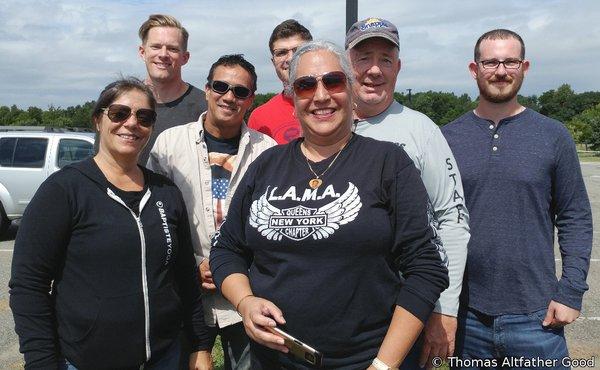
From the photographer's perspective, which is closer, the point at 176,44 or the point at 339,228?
A: the point at 339,228

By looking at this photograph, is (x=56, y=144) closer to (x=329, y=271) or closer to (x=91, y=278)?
(x=91, y=278)

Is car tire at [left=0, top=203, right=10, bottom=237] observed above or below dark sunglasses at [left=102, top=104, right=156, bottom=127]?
below

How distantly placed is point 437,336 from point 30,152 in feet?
31.8

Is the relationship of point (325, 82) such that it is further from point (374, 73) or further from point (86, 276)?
point (86, 276)

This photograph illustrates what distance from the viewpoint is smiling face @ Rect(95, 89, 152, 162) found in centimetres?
231

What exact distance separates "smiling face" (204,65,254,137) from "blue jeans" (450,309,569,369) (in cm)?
151

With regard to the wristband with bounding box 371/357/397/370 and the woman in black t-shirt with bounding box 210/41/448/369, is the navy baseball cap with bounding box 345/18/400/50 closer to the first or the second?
the woman in black t-shirt with bounding box 210/41/448/369

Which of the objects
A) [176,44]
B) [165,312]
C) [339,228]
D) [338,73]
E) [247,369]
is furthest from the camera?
[176,44]

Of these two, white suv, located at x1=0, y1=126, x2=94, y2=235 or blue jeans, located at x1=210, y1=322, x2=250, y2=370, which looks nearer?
blue jeans, located at x1=210, y1=322, x2=250, y2=370

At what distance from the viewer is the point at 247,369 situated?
109 inches

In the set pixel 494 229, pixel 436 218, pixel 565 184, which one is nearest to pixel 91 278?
pixel 436 218

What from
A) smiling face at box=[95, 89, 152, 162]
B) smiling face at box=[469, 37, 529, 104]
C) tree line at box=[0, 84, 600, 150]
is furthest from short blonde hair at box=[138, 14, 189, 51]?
tree line at box=[0, 84, 600, 150]

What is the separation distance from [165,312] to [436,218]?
3.91 feet

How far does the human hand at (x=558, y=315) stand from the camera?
2525 mm
